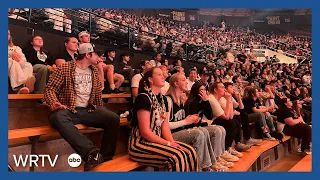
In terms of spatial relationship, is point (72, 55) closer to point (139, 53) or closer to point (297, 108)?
point (139, 53)

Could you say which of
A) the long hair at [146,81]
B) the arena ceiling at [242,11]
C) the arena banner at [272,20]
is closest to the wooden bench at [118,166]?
the long hair at [146,81]

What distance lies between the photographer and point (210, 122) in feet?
11.7

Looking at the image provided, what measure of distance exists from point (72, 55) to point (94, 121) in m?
0.69

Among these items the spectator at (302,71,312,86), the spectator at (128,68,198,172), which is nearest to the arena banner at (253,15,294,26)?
the spectator at (302,71,312,86)

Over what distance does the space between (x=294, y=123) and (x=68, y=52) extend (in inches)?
93.8

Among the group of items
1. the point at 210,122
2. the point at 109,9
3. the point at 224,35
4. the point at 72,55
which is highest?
the point at 109,9

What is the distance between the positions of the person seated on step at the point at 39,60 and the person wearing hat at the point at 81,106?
11.8 inches

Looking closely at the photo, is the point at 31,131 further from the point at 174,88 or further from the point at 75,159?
the point at 174,88

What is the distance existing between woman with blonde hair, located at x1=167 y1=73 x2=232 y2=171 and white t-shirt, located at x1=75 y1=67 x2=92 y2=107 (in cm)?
74

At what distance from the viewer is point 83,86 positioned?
10.0 feet

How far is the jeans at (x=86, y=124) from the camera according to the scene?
2.74 m

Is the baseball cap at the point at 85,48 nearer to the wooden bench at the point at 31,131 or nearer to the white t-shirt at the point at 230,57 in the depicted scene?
the wooden bench at the point at 31,131

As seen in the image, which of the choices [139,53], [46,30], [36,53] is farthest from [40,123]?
[139,53]

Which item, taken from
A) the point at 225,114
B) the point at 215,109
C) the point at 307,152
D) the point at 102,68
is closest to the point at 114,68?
the point at 102,68
